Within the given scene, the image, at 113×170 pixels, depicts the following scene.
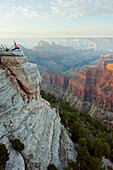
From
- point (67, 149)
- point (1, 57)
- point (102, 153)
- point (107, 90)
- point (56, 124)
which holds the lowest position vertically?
point (107, 90)

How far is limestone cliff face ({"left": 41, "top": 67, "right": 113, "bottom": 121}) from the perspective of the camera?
10500 cm

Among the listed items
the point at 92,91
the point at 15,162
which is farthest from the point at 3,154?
the point at 92,91

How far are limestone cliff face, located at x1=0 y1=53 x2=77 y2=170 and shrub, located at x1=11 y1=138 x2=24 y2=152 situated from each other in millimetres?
640

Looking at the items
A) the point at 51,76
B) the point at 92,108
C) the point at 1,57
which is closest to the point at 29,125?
the point at 1,57

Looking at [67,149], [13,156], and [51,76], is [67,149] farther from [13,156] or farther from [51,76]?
[51,76]

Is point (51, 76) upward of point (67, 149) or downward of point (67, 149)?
downward

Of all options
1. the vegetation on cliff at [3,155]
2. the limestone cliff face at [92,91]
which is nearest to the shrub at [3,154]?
the vegetation on cliff at [3,155]

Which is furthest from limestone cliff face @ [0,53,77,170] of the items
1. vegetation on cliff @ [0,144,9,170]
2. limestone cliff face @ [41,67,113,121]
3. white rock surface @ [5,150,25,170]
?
limestone cliff face @ [41,67,113,121]

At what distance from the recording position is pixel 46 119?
2508cm

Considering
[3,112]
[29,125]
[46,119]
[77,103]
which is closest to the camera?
[3,112]

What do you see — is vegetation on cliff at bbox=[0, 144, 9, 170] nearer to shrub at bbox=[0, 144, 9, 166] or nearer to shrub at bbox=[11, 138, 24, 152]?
shrub at bbox=[0, 144, 9, 166]

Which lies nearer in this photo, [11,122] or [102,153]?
[11,122]

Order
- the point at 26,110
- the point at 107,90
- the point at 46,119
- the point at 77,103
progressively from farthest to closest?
the point at 77,103 < the point at 107,90 < the point at 46,119 < the point at 26,110

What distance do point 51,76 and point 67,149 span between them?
146785mm
